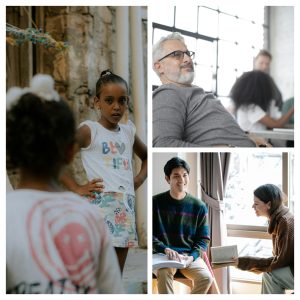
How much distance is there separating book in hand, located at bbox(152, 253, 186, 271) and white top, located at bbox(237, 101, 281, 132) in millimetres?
659

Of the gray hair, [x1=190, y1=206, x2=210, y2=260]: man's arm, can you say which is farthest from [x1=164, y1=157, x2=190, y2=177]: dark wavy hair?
the gray hair

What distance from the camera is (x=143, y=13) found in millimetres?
2266

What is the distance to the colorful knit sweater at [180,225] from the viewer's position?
227 cm

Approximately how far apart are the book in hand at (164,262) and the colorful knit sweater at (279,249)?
0.87 feet

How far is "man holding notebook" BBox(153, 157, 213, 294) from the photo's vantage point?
2.26m

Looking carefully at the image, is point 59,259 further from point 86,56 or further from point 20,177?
point 86,56

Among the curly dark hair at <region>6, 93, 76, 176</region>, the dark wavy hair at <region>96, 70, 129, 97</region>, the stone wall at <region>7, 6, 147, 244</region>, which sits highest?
the stone wall at <region>7, 6, 147, 244</region>

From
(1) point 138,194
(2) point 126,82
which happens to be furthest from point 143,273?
(2) point 126,82

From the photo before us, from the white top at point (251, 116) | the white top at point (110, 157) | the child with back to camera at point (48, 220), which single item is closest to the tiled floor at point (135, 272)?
the child with back to camera at point (48, 220)

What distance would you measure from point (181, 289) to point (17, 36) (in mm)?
1338

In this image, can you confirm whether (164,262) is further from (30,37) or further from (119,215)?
(30,37)

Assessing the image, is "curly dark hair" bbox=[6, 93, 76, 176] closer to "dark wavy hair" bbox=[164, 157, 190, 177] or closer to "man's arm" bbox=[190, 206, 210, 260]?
"dark wavy hair" bbox=[164, 157, 190, 177]

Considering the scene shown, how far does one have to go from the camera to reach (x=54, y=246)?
6.61 ft

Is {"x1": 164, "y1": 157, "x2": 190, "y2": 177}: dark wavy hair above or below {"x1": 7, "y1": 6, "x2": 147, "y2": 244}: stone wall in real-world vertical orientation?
below
